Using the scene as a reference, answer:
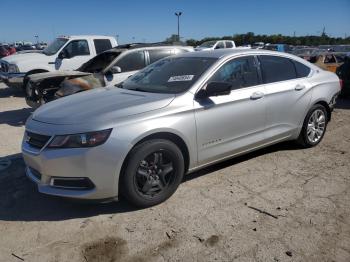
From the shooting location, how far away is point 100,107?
3.84 m

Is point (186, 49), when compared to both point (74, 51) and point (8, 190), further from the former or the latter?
point (8, 190)

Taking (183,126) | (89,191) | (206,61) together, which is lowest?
(89,191)

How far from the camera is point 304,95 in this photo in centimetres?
533

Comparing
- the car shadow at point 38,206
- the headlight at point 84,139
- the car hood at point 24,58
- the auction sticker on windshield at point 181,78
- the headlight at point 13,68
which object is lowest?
the car shadow at point 38,206

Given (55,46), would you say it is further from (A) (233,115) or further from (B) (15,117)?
(A) (233,115)

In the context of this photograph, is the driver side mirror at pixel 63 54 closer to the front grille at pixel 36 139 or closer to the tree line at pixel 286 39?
the front grille at pixel 36 139

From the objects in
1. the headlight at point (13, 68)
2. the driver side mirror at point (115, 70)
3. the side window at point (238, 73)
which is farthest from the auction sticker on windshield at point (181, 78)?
the headlight at point (13, 68)

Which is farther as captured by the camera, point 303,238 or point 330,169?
point 330,169

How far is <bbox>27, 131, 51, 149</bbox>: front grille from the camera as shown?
3611mm

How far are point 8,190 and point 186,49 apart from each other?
606cm

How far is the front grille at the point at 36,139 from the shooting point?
3611 mm

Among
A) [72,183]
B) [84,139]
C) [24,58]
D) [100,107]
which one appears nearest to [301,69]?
[100,107]

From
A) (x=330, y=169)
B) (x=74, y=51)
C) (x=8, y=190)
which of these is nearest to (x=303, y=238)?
(x=330, y=169)

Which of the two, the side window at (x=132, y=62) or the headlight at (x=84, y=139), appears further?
the side window at (x=132, y=62)
